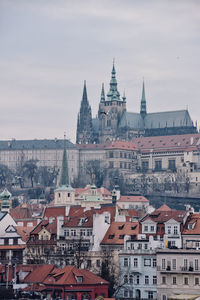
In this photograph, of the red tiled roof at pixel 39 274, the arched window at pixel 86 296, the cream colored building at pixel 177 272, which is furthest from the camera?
the red tiled roof at pixel 39 274

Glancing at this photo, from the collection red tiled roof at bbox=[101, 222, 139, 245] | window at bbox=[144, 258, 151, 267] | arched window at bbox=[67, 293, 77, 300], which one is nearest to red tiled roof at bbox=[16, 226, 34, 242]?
red tiled roof at bbox=[101, 222, 139, 245]

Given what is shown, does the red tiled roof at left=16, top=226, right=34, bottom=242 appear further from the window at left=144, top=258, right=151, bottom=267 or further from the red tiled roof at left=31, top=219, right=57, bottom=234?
the window at left=144, top=258, right=151, bottom=267

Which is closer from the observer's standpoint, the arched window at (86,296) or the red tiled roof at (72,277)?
the arched window at (86,296)

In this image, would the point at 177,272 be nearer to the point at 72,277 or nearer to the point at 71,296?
the point at 72,277

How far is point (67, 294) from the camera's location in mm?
76688

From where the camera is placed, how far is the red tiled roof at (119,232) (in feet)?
284

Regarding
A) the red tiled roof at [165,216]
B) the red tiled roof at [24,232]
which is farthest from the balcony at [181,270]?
the red tiled roof at [24,232]

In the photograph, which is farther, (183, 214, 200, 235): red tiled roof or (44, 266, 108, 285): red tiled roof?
(183, 214, 200, 235): red tiled roof

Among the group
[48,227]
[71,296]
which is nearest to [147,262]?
[71,296]

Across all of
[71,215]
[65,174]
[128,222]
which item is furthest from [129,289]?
[65,174]

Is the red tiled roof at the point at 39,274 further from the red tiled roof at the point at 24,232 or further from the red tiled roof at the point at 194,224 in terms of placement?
the red tiled roof at the point at 24,232

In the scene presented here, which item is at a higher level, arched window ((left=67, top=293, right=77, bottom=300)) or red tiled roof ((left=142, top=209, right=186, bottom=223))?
red tiled roof ((left=142, top=209, right=186, bottom=223))

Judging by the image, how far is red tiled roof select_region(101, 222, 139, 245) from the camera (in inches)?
3406

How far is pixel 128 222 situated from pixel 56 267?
26.3 feet
